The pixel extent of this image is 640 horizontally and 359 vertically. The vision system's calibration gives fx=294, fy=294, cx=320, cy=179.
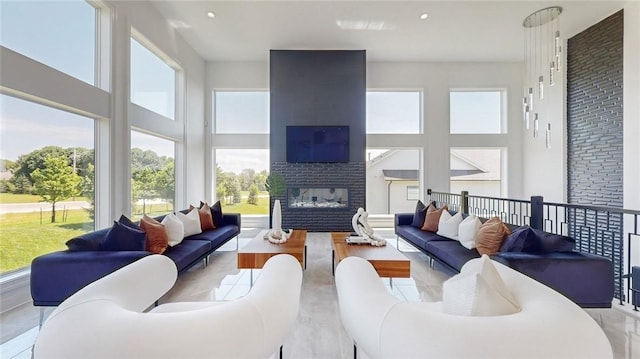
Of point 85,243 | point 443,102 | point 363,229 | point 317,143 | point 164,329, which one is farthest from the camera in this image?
point 443,102

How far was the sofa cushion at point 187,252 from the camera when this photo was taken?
3.04 meters

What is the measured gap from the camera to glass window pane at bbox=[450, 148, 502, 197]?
7.15 metres

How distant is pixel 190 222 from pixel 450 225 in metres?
3.60

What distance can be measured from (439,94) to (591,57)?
267cm

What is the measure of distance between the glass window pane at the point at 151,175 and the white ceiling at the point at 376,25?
7.21 ft

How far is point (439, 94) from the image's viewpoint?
22.9 ft

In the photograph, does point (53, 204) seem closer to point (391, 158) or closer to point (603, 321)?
point (603, 321)

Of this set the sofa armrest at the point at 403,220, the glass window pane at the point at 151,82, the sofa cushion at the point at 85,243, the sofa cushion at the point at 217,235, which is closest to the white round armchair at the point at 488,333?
the sofa cushion at the point at 85,243

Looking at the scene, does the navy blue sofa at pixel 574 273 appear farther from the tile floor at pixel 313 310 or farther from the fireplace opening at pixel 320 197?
the fireplace opening at pixel 320 197

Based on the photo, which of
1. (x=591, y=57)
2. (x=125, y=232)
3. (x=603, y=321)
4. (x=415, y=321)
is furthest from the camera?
(x=591, y=57)

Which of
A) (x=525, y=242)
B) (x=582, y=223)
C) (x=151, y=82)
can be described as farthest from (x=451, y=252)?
(x=151, y=82)

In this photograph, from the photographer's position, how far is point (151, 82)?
16.4ft

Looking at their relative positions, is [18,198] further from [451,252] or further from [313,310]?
[451,252]

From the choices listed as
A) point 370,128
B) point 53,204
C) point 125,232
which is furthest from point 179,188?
point 370,128
